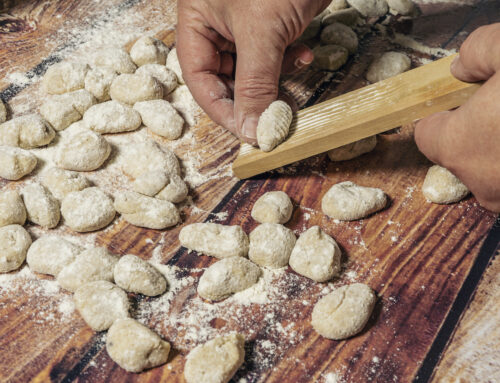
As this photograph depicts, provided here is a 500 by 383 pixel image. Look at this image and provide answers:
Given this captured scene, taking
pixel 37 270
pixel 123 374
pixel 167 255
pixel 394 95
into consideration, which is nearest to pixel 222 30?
pixel 394 95

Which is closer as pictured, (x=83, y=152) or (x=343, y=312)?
(x=343, y=312)

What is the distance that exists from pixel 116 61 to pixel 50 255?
63 cm

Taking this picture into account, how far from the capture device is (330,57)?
1.41 m

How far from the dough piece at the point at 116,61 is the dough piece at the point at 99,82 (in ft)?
0.10

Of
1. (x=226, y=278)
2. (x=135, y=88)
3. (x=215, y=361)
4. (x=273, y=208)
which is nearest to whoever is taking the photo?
(x=215, y=361)

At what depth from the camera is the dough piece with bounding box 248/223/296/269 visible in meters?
1.00

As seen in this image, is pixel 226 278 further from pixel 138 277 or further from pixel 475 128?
pixel 475 128

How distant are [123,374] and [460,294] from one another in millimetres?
666

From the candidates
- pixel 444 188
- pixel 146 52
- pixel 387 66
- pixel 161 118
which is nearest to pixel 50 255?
pixel 161 118

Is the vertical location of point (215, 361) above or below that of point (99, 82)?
below

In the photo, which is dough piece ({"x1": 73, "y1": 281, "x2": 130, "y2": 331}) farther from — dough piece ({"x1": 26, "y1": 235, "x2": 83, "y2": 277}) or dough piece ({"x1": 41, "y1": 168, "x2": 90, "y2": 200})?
dough piece ({"x1": 41, "y1": 168, "x2": 90, "y2": 200})

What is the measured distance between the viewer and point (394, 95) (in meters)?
1.01

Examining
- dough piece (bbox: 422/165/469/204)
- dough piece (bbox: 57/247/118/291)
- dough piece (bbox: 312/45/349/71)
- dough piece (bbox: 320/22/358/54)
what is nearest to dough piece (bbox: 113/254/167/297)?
dough piece (bbox: 57/247/118/291)

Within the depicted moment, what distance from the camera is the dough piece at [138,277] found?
96 centimetres
